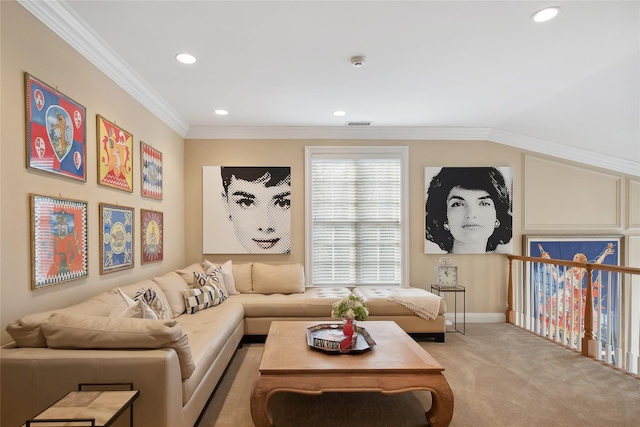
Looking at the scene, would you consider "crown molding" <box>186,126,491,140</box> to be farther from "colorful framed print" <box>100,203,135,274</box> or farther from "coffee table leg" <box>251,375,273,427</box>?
"coffee table leg" <box>251,375,273,427</box>

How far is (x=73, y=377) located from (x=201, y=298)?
1875 millimetres

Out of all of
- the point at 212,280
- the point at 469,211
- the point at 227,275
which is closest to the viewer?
the point at 212,280

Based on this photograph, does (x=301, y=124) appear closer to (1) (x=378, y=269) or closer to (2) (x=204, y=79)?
(2) (x=204, y=79)

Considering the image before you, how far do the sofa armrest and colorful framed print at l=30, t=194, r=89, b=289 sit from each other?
1.65 feet

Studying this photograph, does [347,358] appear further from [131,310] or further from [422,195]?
[422,195]

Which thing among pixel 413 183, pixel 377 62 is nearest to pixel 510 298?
pixel 413 183

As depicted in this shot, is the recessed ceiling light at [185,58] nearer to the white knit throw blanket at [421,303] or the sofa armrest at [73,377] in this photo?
the sofa armrest at [73,377]

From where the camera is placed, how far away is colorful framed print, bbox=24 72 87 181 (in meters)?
2.13

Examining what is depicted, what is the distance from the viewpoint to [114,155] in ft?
10.2

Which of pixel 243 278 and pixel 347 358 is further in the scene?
pixel 243 278

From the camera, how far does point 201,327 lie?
120 inches

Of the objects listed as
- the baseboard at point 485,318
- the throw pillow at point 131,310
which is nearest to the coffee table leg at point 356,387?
the throw pillow at point 131,310

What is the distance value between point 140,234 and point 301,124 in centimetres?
244

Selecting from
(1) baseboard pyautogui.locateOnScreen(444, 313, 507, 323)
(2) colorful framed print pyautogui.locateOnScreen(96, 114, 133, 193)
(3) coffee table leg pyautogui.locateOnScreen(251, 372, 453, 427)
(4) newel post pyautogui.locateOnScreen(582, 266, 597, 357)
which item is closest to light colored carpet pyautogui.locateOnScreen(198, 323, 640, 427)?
(4) newel post pyautogui.locateOnScreen(582, 266, 597, 357)
